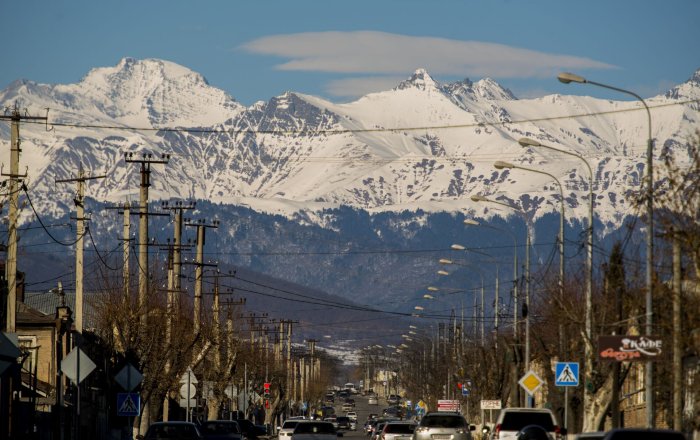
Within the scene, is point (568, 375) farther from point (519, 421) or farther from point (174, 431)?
point (174, 431)

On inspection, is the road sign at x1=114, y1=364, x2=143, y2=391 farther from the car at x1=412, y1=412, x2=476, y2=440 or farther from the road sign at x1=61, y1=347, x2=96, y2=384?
the car at x1=412, y1=412, x2=476, y2=440

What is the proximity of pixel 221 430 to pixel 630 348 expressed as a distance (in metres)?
19.6

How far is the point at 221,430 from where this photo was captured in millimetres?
51469

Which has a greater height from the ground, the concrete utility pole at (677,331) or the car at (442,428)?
the concrete utility pole at (677,331)

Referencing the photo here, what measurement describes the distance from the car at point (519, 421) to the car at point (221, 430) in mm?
9338

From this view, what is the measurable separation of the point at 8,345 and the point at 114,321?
3001cm

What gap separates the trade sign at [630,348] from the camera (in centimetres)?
3594

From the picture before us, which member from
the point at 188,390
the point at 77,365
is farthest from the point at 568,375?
the point at 77,365

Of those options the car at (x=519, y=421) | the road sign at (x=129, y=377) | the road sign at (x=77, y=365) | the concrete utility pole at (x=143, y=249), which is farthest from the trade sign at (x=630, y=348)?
the concrete utility pole at (x=143, y=249)

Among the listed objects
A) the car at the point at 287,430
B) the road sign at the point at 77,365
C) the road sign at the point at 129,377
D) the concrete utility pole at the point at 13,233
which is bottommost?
the car at the point at 287,430

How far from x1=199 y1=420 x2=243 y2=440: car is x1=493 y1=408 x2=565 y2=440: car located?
30.6ft

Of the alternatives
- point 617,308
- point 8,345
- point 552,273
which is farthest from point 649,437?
point 552,273

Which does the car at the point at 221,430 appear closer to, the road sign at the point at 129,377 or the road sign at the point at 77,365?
the road sign at the point at 129,377

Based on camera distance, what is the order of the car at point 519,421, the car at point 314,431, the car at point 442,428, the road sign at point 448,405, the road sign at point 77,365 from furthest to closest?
the road sign at point 448,405, the car at point 314,431, the car at point 442,428, the car at point 519,421, the road sign at point 77,365
